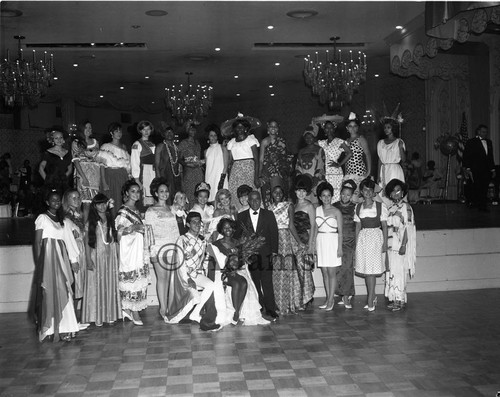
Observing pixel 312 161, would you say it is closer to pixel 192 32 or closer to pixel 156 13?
pixel 156 13

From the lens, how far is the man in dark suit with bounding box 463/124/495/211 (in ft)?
38.9

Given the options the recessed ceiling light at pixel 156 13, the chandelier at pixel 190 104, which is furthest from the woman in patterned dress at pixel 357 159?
the chandelier at pixel 190 104

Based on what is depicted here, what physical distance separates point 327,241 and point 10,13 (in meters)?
7.05

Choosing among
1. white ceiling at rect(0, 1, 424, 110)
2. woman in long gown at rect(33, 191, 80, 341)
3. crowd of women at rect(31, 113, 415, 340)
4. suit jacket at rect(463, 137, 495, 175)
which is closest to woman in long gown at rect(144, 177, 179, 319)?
crowd of women at rect(31, 113, 415, 340)

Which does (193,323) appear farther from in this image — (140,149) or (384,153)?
(384,153)

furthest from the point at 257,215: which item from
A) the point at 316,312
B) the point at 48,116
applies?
the point at 48,116

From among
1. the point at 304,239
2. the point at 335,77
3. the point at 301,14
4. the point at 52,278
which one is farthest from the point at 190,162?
the point at 335,77

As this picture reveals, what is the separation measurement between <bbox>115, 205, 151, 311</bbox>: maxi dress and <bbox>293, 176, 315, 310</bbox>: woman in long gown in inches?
69.1

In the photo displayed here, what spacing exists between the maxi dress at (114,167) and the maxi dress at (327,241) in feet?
8.55

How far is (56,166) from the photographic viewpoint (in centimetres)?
827

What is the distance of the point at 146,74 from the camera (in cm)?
1794

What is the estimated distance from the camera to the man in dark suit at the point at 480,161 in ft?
38.9

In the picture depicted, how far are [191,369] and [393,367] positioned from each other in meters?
1.65

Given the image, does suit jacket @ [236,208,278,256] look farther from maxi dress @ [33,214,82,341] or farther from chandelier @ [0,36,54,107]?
chandelier @ [0,36,54,107]
